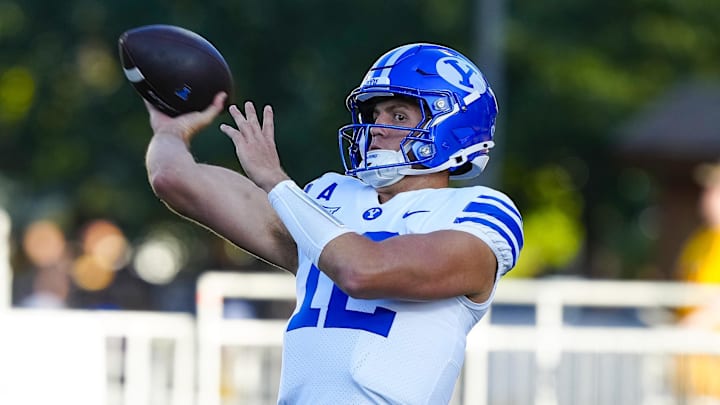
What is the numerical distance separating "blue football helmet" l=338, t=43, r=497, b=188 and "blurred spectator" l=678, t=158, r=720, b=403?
4.98m

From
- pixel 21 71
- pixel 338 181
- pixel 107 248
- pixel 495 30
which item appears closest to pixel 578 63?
pixel 495 30

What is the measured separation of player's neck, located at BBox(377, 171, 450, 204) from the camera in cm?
417

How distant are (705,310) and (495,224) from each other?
5.59 metres

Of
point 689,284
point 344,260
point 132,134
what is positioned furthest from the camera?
point 132,134

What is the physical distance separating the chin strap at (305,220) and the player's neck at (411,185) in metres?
0.34

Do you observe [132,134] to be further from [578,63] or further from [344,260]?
[344,260]

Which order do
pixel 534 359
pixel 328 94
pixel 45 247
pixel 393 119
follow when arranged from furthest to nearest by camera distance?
pixel 328 94 → pixel 45 247 → pixel 534 359 → pixel 393 119

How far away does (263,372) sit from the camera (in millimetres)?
8898

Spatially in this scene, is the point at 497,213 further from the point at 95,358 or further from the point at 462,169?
the point at 95,358

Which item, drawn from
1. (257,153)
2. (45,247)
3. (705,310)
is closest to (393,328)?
(257,153)

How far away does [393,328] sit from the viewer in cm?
388

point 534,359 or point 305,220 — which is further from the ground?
point 305,220

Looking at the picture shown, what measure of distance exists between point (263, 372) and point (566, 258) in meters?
19.3

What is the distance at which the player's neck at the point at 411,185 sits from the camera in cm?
417
